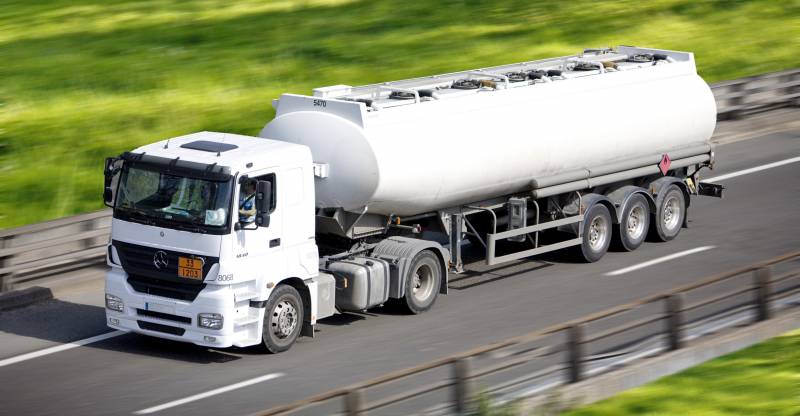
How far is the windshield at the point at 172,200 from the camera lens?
15.1 meters

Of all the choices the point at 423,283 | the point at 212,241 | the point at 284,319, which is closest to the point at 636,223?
the point at 423,283

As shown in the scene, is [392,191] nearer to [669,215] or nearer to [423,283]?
[423,283]

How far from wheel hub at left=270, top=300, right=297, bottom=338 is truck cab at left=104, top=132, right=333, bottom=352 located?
0.04ft

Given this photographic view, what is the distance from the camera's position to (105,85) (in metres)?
31.2

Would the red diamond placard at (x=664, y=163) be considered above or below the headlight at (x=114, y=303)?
above

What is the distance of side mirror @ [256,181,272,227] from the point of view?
15.1 metres

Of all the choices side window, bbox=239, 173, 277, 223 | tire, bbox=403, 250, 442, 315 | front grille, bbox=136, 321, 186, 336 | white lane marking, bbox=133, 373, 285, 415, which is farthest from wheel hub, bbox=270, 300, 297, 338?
tire, bbox=403, 250, 442, 315

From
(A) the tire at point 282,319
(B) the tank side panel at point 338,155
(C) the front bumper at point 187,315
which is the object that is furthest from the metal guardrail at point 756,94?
(C) the front bumper at point 187,315

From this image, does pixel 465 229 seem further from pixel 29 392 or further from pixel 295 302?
pixel 29 392

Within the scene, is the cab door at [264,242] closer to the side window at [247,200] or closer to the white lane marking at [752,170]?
the side window at [247,200]

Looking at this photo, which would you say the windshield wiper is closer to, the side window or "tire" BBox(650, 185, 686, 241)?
the side window

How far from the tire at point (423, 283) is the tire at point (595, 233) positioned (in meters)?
3.16

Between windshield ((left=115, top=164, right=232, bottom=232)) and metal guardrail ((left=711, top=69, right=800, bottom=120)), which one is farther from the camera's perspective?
metal guardrail ((left=711, top=69, right=800, bottom=120))

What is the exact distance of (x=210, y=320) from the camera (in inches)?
598
